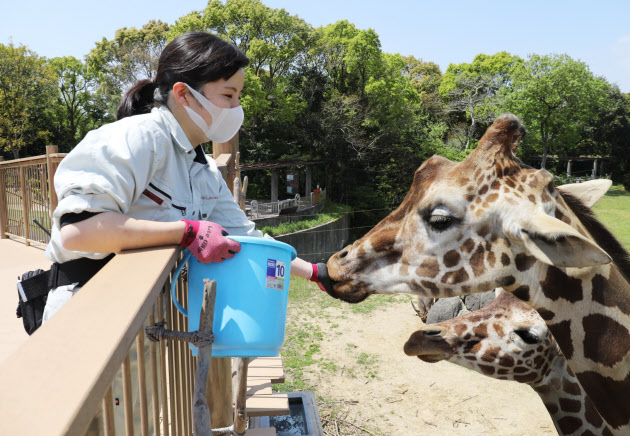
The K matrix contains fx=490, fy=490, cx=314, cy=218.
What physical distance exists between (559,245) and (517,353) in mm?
1413

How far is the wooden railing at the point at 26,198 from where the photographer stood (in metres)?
7.02

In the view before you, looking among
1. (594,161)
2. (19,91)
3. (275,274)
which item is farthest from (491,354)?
(594,161)

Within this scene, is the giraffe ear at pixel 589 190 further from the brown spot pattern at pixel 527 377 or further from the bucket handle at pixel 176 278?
the bucket handle at pixel 176 278

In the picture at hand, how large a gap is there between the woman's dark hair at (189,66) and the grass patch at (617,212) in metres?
12.9

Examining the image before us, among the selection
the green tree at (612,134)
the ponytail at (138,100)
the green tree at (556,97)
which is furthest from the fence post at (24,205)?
the green tree at (612,134)

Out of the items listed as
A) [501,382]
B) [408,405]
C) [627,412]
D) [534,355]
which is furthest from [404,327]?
[627,412]

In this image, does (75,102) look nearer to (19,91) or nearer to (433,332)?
(19,91)

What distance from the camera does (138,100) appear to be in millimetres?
1922

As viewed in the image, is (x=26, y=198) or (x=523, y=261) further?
(x=26, y=198)

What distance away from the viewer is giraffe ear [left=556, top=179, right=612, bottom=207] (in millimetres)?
2535

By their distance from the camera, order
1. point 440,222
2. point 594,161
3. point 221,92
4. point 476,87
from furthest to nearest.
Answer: point 476,87
point 594,161
point 440,222
point 221,92

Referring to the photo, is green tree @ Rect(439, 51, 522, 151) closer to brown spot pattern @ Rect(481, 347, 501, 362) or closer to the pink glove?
brown spot pattern @ Rect(481, 347, 501, 362)

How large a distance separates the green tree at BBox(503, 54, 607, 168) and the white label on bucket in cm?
3690

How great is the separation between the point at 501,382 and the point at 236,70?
276 inches
